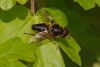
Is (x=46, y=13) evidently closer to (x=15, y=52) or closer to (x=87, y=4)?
(x=87, y=4)

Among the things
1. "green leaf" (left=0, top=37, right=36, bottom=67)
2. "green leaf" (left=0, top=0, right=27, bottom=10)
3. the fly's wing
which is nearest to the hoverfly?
the fly's wing

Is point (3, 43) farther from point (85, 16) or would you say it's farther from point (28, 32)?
point (85, 16)

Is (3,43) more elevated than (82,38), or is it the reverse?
(3,43)

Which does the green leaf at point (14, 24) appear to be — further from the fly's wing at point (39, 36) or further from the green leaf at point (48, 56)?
the green leaf at point (48, 56)

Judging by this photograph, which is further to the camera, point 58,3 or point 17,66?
point 58,3

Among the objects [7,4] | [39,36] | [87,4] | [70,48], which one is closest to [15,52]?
[39,36]

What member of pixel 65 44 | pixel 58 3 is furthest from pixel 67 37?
pixel 58 3
